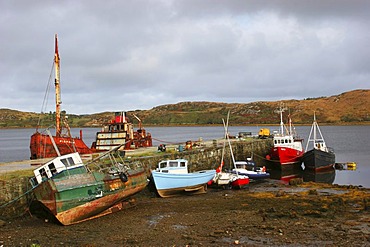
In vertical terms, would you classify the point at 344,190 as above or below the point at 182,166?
below

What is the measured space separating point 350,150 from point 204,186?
46.0 metres

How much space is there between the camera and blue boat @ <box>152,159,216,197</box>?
26138 millimetres

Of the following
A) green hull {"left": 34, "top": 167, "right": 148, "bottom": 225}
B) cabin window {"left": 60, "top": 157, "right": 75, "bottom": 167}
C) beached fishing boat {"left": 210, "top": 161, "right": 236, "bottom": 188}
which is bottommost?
beached fishing boat {"left": 210, "top": 161, "right": 236, "bottom": 188}

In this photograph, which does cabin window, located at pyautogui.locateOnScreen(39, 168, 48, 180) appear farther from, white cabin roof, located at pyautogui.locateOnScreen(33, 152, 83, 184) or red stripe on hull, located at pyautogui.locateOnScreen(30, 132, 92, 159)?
red stripe on hull, located at pyautogui.locateOnScreen(30, 132, 92, 159)

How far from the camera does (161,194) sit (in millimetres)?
26453

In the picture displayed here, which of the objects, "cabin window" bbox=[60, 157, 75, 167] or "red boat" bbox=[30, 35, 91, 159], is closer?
"cabin window" bbox=[60, 157, 75, 167]

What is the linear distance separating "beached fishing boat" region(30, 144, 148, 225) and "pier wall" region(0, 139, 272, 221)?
0.83 meters

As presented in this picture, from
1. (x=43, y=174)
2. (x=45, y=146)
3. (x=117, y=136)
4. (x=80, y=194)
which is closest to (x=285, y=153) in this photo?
(x=117, y=136)

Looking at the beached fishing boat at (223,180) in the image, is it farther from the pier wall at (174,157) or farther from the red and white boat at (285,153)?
the red and white boat at (285,153)

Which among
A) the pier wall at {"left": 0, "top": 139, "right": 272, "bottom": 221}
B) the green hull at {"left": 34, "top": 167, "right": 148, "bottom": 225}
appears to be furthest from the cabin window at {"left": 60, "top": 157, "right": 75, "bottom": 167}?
the pier wall at {"left": 0, "top": 139, "right": 272, "bottom": 221}

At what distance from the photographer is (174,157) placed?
115ft

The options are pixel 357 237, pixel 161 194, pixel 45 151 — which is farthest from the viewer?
pixel 45 151

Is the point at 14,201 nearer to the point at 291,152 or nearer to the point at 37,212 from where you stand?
the point at 37,212

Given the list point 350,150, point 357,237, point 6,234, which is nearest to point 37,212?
point 6,234
